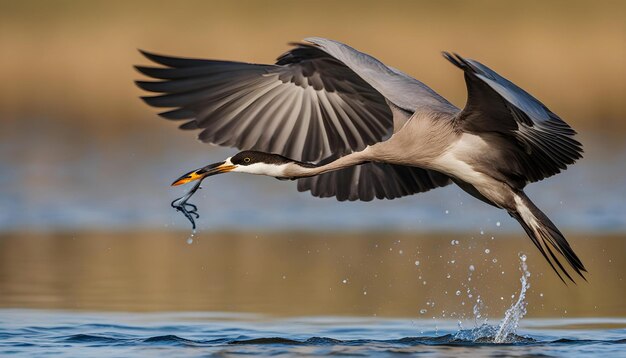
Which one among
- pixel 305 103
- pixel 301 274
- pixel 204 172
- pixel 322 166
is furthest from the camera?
pixel 301 274

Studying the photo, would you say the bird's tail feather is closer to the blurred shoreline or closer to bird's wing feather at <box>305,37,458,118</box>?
bird's wing feather at <box>305,37,458,118</box>

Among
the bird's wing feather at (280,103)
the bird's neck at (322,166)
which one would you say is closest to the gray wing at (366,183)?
the bird's wing feather at (280,103)

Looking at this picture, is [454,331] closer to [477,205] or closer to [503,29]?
[477,205]

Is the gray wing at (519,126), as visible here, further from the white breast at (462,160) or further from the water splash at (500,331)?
the water splash at (500,331)

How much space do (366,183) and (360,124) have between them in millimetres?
624

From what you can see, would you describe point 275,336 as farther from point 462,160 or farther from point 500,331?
point 462,160

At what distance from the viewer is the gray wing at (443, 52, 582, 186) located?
9.22 metres

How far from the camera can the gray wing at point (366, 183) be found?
1147 cm

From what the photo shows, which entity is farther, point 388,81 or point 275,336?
point 388,81

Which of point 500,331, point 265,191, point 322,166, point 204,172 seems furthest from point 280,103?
point 265,191

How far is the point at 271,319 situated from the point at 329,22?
1754 cm

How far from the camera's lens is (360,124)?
11250 millimetres

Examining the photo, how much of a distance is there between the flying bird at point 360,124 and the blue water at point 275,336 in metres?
0.58

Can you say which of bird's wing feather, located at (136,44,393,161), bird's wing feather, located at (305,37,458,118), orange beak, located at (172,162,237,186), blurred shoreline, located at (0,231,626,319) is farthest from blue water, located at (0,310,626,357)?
bird's wing feather, located at (305,37,458,118)
